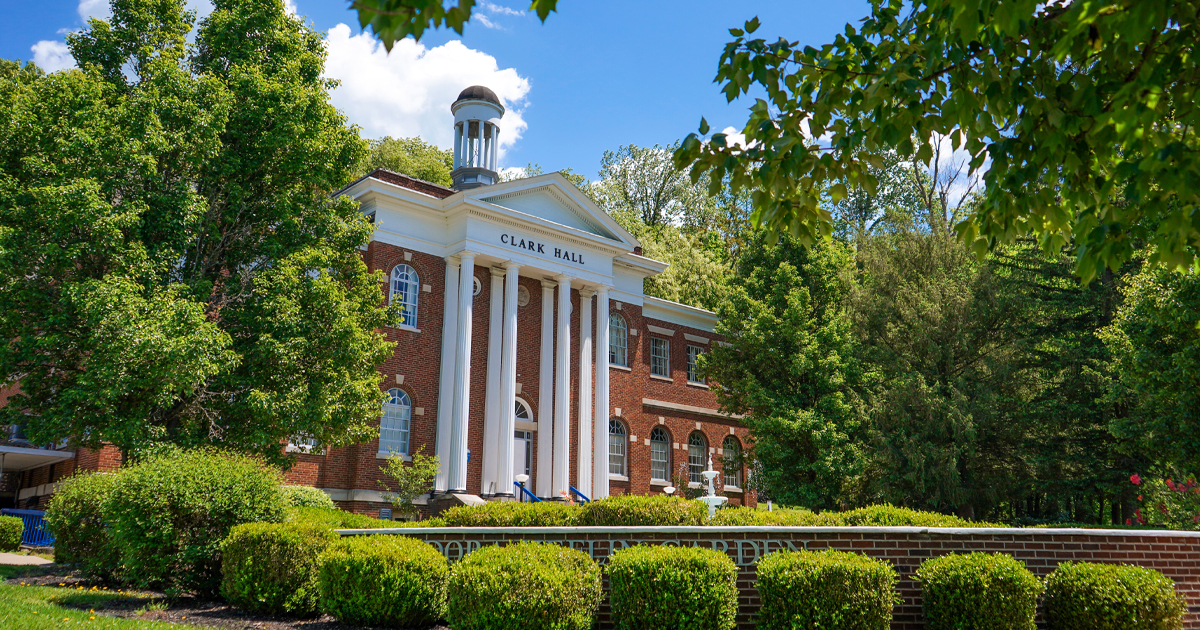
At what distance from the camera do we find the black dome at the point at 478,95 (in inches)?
1236

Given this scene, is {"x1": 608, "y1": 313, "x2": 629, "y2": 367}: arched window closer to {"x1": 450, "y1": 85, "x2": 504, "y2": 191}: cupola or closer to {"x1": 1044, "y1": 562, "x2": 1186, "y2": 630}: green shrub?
{"x1": 450, "y1": 85, "x2": 504, "y2": 191}: cupola

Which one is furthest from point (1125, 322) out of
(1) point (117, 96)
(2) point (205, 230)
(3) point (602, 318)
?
(1) point (117, 96)

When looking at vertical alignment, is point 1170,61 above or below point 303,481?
above

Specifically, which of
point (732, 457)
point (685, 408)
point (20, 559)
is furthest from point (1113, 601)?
point (732, 457)

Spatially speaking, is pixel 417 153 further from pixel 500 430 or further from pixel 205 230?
pixel 205 230

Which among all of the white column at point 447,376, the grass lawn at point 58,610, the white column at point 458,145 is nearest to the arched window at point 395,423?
the white column at point 447,376

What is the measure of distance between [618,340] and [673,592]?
23344 millimetres

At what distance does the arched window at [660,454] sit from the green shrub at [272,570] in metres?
22.6

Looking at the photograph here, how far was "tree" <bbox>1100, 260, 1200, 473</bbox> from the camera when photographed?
1927cm

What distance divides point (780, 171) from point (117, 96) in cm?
1626

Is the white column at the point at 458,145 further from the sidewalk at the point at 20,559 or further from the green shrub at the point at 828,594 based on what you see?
the green shrub at the point at 828,594

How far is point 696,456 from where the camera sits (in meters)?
34.4

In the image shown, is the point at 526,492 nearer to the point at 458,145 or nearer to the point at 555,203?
the point at 555,203

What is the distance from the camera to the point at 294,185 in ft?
61.9
